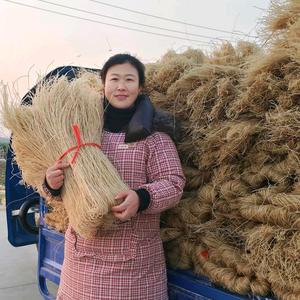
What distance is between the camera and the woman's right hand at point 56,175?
203 cm

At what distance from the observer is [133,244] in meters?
2.04

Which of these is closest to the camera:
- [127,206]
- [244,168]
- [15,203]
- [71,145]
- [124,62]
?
[127,206]

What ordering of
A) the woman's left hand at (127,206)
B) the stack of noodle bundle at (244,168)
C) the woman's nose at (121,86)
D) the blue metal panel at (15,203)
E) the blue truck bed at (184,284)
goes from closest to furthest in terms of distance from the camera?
1. the stack of noodle bundle at (244,168)
2. the woman's left hand at (127,206)
3. the blue truck bed at (184,284)
4. the woman's nose at (121,86)
5. the blue metal panel at (15,203)

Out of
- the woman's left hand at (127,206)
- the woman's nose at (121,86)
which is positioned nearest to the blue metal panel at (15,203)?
the woman's nose at (121,86)

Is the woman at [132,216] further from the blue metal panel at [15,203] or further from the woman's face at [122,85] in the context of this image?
the blue metal panel at [15,203]

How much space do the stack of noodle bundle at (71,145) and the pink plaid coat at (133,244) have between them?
0.10 m

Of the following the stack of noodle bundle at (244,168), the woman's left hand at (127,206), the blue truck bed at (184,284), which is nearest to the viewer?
the stack of noodle bundle at (244,168)

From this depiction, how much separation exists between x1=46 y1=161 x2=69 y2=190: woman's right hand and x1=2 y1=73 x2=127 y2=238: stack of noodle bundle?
0.08ft

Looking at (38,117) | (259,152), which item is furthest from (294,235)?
(38,117)

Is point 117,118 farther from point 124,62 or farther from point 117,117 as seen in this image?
point 124,62

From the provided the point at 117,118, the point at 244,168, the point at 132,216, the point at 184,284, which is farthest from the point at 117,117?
the point at 184,284

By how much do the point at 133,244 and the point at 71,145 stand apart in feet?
1.65

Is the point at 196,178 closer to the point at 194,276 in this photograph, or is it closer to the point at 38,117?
the point at 194,276

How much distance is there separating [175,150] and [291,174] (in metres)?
0.52
